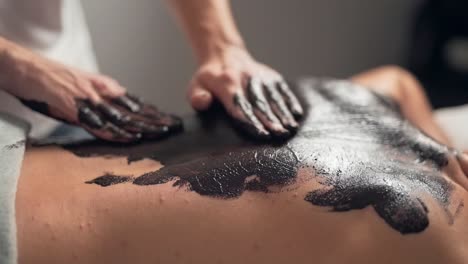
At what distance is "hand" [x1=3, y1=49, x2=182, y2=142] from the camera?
0.72m

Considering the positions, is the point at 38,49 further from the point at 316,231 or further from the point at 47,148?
the point at 316,231

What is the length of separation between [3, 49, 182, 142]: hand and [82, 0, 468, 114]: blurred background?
747 mm

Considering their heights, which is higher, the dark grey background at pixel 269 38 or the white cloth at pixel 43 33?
the white cloth at pixel 43 33

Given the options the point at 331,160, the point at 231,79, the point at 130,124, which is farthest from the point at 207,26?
the point at 331,160

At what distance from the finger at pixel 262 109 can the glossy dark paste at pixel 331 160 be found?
0.02 m

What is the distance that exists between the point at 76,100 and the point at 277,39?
1118mm

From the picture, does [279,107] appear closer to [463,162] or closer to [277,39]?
[463,162]

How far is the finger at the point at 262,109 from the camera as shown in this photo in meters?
0.69

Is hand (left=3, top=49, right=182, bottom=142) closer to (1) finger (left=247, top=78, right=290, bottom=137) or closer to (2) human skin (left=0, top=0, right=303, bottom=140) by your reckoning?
(2) human skin (left=0, top=0, right=303, bottom=140)

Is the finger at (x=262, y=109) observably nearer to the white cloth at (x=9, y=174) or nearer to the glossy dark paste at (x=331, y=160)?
the glossy dark paste at (x=331, y=160)

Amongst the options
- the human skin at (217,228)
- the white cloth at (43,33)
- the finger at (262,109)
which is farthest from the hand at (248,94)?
the white cloth at (43,33)

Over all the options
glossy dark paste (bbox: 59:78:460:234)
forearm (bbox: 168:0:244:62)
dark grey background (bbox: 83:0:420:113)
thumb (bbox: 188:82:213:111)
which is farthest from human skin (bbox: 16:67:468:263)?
dark grey background (bbox: 83:0:420:113)

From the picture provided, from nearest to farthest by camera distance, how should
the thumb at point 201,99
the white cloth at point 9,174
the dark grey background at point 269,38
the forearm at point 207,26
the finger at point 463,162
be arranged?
the white cloth at point 9,174 → the finger at point 463,162 → the thumb at point 201,99 → the forearm at point 207,26 → the dark grey background at point 269,38

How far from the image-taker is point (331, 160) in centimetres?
63
